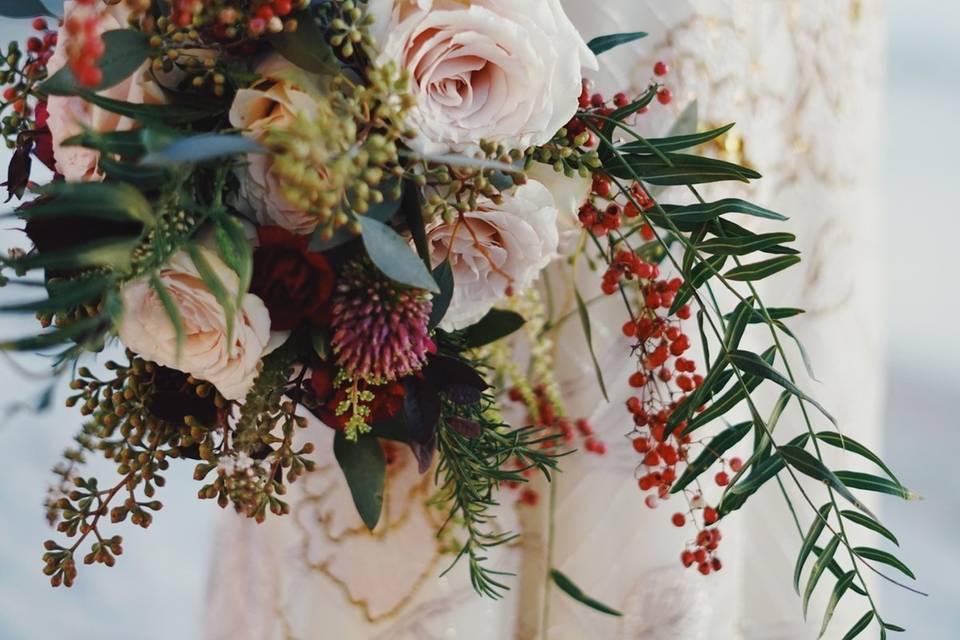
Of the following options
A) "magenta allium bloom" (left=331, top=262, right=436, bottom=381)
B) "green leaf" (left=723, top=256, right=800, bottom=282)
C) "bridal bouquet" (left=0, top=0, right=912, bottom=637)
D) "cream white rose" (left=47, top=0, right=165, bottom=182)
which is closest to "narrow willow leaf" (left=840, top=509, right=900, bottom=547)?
"bridal bouquet" (left=0, top=0, right=912, bottom=637)

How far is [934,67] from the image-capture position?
1.17 metres

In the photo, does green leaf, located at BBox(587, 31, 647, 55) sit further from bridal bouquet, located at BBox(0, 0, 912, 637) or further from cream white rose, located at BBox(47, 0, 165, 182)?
cream white rose, located at BBox(47, 0, 165, 182)

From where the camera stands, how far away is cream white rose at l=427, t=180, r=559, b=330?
418 mm

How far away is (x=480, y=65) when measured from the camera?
39 cm

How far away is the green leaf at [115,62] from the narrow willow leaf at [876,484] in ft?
1.24

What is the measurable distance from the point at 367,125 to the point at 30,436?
804 mm

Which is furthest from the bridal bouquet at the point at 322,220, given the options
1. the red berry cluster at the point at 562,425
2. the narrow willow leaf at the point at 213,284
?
the red berry cluster at the point at 562,425

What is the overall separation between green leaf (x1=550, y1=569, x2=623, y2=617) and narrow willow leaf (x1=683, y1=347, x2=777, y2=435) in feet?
0.69

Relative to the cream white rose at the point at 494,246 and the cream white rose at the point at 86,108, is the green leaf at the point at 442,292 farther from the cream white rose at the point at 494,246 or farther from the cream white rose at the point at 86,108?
the cream white rose at the point at 86,108

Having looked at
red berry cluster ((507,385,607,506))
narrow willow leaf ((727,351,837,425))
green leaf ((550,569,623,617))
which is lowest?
green leaf ((550,569,623,617))

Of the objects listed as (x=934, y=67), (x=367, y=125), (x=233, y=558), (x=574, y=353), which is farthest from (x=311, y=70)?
(x=934, y=67)

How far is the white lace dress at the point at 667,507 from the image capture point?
616 millimetres

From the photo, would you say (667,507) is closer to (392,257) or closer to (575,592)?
(575,592)

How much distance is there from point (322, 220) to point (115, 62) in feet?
0.36
